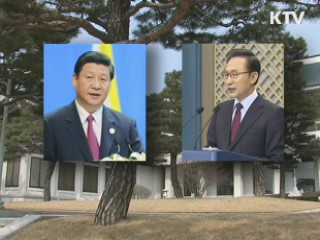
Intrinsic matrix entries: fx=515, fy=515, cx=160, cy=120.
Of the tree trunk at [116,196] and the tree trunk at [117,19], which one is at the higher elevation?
the tree trunk at [117,19]

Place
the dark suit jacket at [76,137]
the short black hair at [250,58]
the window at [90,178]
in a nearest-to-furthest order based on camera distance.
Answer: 1. the dark suit jacket at [76,137]
2. the short black hair at [250,58]
3. the window at [90,178]

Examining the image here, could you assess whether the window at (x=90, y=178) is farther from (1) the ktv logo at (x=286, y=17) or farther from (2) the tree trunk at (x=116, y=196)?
(1) the ktv logo at (x=286, y=17)

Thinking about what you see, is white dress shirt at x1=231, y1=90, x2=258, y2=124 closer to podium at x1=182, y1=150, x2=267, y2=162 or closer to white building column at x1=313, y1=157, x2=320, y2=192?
podium at x1=182, y1=150, x2=267, y2=162

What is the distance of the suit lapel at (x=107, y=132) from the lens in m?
11.0

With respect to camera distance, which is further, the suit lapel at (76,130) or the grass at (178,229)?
the suit lapel at (76,130)

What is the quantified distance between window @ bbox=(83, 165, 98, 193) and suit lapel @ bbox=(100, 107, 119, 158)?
31.8 m

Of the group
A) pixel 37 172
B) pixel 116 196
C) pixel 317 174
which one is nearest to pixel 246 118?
pixel 116 196

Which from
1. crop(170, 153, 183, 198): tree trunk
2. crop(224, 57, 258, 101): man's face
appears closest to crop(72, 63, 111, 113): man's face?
crop(224, 57, 258, 101): man's face

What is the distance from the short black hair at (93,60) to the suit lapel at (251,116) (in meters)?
3.17

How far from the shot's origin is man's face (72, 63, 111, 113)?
436 inches

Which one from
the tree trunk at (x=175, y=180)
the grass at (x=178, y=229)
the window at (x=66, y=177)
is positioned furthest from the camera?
the window at (x=66, y=177)

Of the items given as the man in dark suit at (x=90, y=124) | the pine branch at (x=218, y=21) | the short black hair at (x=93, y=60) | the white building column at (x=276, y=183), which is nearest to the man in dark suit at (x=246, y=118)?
the pine branch at (x=218, y=21)

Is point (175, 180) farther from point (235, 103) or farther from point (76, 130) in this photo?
point (76, 130)

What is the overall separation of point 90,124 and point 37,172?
29586 mm
